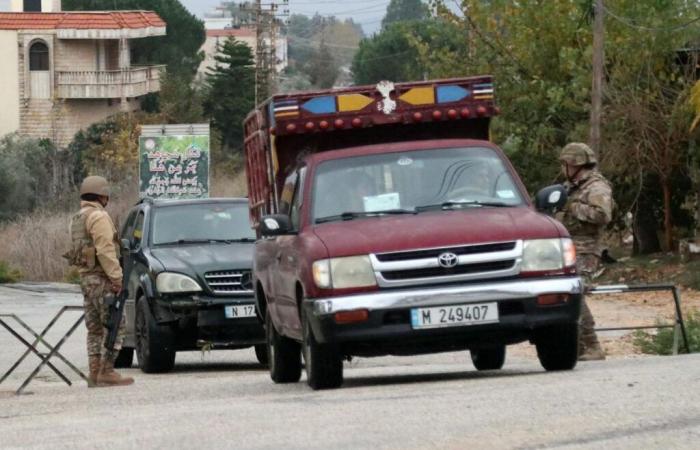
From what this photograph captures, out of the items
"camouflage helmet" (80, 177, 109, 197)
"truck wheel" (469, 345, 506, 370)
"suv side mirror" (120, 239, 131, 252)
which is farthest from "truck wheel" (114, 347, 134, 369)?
"truck wheel" (469, 345, 506, 370)

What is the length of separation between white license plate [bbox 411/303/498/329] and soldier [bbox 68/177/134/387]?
3.62 m

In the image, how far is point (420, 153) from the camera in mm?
13578

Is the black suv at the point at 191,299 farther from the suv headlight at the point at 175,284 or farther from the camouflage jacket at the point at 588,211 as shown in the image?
the camouflage jacket at the point at 588,211

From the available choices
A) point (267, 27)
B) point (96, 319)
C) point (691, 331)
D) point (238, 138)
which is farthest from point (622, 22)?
point (238, 138)

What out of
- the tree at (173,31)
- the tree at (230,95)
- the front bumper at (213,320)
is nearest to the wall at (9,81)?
the tree at (230,95)

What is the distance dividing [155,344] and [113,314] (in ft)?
8.12

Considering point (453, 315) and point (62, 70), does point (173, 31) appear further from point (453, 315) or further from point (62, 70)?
point (453, 315)

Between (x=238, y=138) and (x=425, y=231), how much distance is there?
8418 centimetres

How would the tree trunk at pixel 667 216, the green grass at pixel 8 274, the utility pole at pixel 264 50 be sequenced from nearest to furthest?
the tree trunk at pixel 667 216, the green grass at pixel 8 274, the utility pole at pixel 264 50

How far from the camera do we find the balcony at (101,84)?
89.2 metres

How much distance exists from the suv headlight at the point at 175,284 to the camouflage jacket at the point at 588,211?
12.9ft

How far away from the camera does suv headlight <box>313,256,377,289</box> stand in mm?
12195

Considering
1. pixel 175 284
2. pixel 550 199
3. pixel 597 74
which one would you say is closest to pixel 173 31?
pixel 597 74

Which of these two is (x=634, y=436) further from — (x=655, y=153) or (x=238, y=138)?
(x=238, y=138)
